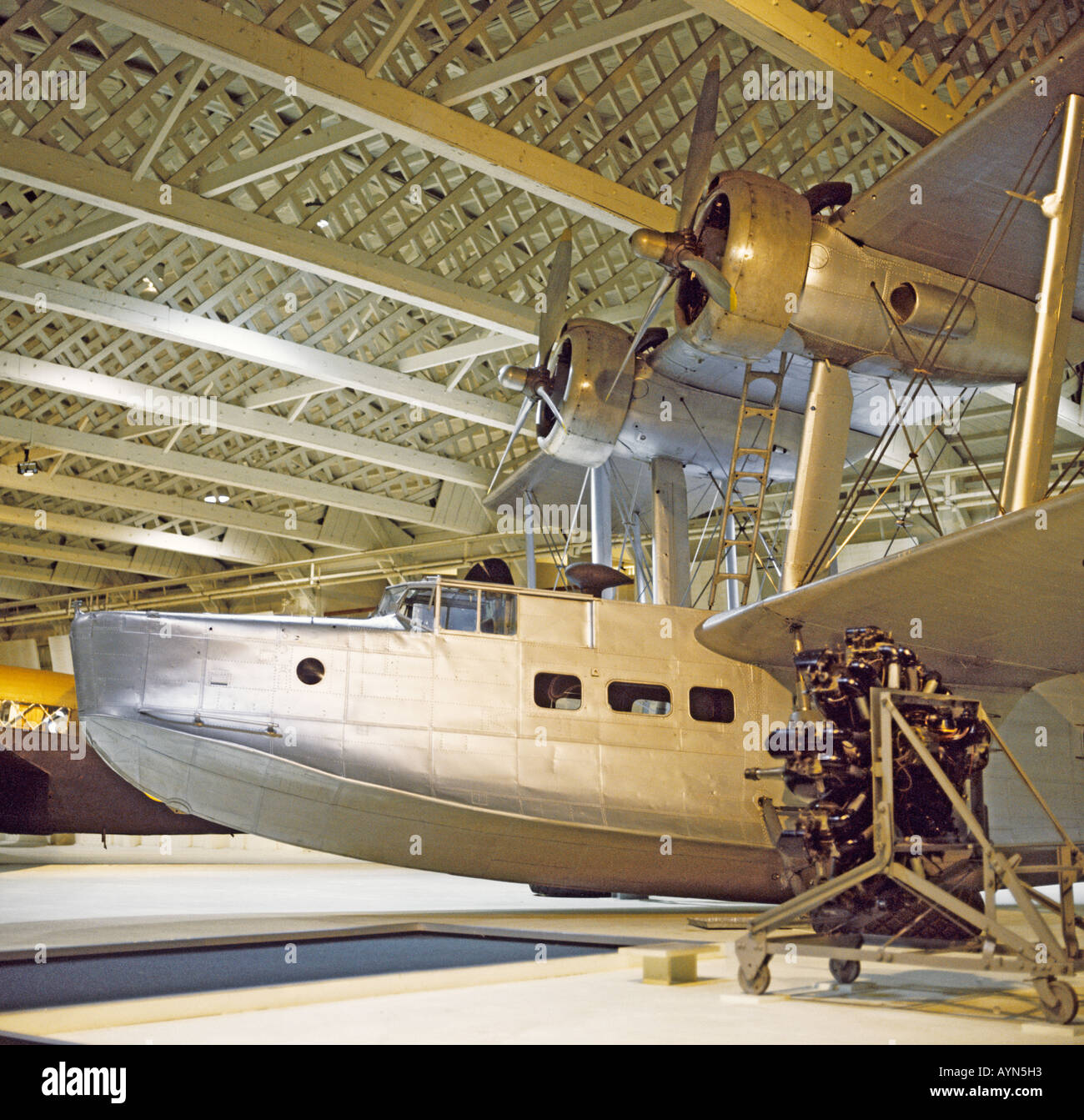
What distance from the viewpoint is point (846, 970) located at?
17.4 ft

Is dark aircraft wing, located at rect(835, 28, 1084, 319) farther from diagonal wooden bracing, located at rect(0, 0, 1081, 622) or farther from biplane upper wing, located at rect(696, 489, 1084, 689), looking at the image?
biplane upper wing, located at rect(696, 489, 1084, 689)

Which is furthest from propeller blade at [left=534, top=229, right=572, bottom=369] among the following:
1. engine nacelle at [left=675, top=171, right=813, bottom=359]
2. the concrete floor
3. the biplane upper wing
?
the concrete floor

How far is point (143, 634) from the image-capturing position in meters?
8.09

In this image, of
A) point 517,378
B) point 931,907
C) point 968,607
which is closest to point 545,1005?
point 931,907

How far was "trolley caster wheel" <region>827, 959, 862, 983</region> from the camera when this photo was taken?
17.4 feet

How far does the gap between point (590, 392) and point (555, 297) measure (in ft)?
4.63

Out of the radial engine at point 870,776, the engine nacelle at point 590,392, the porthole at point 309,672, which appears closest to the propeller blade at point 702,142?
the engine nacelle at point 590,392

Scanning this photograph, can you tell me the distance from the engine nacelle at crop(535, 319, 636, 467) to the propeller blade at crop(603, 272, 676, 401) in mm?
25

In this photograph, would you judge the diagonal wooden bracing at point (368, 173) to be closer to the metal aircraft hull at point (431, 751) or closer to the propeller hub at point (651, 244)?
the propeller hub at point (651, 244)

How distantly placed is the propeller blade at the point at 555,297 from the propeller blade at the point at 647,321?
0.89 meters
